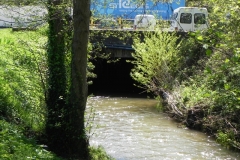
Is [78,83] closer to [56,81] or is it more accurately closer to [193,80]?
[56,81]

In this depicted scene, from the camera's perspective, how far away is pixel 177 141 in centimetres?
1329

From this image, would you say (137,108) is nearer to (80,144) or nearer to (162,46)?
(162,46)

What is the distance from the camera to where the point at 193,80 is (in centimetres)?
1772

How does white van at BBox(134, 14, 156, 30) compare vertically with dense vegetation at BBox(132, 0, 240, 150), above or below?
above

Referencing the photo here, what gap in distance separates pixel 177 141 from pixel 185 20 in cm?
1585

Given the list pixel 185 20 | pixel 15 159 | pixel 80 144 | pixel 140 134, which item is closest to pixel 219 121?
pixel 140 134

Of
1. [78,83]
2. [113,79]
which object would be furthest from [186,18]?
[78,83]

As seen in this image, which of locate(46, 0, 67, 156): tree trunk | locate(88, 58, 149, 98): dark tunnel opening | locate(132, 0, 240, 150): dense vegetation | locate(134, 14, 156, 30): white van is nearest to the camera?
locate(46, 0, 67, 156): tree trunk

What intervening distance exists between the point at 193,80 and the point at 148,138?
5068 mm

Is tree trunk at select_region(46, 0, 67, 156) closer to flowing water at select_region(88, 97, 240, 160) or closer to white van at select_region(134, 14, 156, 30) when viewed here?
flowing water at select_region(88, 97, 240, 160)

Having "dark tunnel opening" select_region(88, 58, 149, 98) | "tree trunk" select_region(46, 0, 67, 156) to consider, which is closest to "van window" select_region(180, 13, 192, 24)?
"dark tunnel opening" select_region(88, 58, 149, 98)

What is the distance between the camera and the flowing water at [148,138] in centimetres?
1157

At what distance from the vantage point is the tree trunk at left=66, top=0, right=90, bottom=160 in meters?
8.20

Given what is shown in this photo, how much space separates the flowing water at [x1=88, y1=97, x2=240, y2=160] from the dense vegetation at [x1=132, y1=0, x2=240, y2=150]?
49cm
